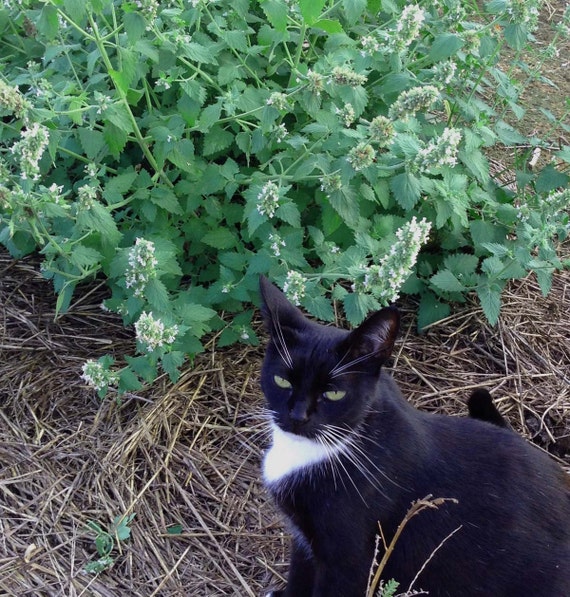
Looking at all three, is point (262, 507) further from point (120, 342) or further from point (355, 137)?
point (355, 137)

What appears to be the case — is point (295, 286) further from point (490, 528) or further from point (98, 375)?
point (490, 528)

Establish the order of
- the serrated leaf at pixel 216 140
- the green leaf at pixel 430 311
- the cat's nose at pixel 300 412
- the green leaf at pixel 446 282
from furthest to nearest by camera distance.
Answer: the green leaf at pixel 430 311 < the green leaf at pixel 446 282 < the serrated leaf at pixel 216 140 < the cat's nose at pixel 300 412

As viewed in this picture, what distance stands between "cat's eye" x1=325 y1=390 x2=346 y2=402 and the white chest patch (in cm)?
15

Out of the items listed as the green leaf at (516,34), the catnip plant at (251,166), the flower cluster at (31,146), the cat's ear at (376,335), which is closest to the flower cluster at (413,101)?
the catnip plant at (251,166)

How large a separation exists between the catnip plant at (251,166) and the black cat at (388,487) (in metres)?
0.45

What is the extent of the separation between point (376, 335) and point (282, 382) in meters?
0.34

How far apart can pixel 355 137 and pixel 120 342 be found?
4.40 ft

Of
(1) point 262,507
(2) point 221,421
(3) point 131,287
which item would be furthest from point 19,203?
(1) point 262,507

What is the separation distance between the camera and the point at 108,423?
2.93 m

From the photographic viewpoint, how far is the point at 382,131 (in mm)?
2510

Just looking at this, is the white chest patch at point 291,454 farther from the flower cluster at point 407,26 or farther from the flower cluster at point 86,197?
the flower cluster at point 407,26

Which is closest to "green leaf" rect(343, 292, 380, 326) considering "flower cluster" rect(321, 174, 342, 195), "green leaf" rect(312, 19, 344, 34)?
"flower cluster" rect(321, 174, 342, 195)

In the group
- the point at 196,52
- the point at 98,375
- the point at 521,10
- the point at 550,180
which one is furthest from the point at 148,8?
the point at 550,180

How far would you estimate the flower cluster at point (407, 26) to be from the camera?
8.73 feet
